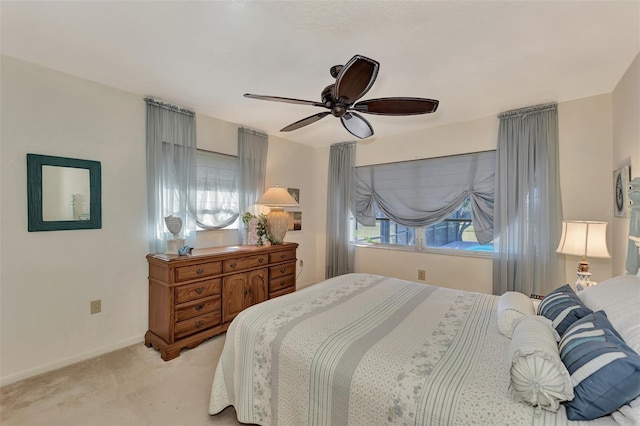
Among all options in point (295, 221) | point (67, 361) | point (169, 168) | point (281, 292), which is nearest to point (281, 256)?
point (281, 292)

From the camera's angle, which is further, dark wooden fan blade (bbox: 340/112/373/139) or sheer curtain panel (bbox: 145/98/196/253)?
sheer curtain panel (bbox: 145/98/196/253)

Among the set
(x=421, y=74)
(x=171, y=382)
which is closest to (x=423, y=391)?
(x=171, y=382)

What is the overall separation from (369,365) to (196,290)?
6.56ft

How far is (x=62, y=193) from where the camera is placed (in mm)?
2316

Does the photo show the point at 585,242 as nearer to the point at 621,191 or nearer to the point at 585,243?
the point at 585,243

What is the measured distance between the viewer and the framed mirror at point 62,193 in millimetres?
2170

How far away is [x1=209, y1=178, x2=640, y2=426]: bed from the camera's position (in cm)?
95

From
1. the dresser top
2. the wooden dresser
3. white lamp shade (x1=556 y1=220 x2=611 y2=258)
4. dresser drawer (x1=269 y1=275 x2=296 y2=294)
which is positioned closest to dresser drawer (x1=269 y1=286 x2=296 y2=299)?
dresser drawer (x1=269 y1=275 x2=296 y2=294)

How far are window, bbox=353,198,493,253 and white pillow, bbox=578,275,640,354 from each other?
1.97m

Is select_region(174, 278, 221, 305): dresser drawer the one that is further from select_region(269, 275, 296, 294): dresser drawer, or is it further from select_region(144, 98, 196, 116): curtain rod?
select_region(144, 98, 196, 116): curtain rod

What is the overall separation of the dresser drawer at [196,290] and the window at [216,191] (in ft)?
2.60

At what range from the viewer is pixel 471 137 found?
337 centimetres

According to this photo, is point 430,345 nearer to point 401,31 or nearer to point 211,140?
point 401,31

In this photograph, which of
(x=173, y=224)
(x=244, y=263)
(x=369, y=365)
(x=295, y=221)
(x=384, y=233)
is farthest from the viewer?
(x=295, y=221)
